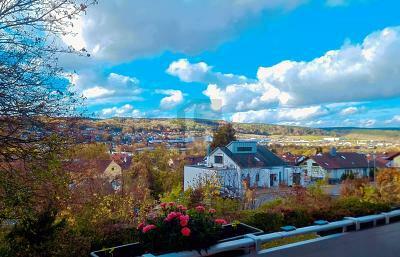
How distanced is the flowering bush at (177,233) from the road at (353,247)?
0.72 metres

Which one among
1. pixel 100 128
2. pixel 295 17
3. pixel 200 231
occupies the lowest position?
pixel 200 231

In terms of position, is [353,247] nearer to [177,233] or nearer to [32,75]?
[177,233]

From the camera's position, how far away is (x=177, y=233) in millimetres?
3422

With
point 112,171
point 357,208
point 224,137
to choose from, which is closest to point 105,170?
point 112,171

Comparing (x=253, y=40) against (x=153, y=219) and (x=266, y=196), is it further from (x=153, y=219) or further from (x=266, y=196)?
(x=153, y=219)

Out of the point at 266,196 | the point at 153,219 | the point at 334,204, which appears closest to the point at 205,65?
the point at 266,196

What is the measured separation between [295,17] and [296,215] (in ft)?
13.5

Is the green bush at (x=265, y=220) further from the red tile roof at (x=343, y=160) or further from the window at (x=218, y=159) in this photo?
the red tile roof at (x=343, y=160)

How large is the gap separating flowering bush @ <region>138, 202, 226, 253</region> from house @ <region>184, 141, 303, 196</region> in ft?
20.9

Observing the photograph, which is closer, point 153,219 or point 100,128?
point 153,219

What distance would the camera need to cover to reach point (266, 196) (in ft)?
29.1

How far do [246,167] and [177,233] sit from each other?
9.20m

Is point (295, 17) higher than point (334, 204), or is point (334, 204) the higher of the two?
point (295, 17)

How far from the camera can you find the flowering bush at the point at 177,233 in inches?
134
